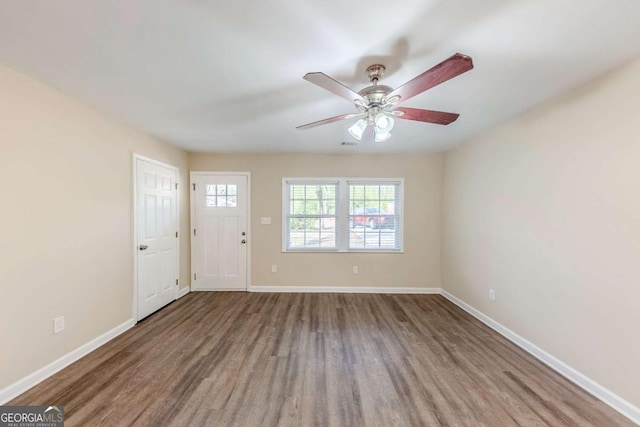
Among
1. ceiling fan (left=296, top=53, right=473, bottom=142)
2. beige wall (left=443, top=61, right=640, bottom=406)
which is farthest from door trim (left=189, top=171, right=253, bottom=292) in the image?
beige wall (left=443, top=61, right=640, bottom=406)

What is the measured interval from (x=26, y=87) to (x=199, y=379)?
8.61ft

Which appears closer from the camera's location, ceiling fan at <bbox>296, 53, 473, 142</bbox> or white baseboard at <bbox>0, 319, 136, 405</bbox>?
ceiling fan at <bbox>296, 53, 473, 142</bbox>

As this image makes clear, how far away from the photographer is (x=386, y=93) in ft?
5.69

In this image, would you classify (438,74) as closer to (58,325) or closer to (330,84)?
(330,84)

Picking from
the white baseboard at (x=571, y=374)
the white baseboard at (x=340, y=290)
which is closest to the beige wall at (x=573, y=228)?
the white baseboard at (x=571, y=374)

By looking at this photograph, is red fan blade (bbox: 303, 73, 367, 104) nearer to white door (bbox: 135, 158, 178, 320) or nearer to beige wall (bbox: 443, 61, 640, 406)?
beige wall (bbox: 443, 61, 640, 406)

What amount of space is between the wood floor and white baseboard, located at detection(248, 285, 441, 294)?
3.41 feet

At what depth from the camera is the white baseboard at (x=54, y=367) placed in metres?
1.77

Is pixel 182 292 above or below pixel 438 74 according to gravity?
below

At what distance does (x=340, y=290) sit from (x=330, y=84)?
3.44 meters

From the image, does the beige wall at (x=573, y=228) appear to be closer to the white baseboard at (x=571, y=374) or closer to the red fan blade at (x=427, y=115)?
the white baseboard at (x=571, y=374)

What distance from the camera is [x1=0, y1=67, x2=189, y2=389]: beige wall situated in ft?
5.85
